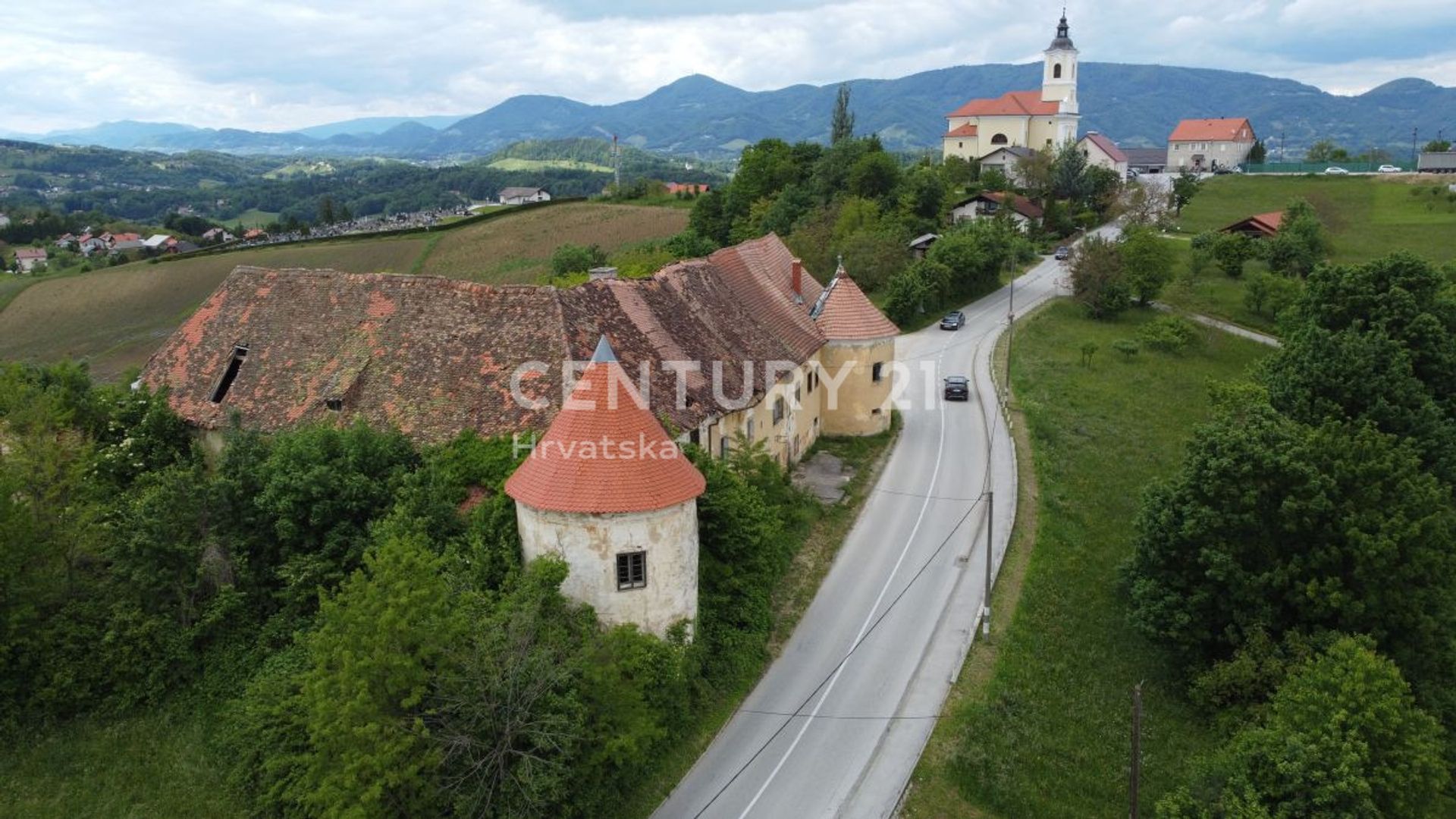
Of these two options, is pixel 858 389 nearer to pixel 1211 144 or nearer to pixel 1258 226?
pixel 1258 226

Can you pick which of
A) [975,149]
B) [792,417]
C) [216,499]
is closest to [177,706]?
[216,499]

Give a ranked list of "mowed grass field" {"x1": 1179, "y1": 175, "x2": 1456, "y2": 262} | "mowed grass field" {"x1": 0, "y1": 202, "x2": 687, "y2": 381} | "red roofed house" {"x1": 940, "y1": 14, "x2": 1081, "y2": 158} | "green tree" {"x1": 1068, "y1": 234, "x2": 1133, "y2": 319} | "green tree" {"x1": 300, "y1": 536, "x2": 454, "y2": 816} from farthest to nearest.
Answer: "red roofed house" {"x1": 940, "y1": 14, "x2": 1081, "y2": 158} → "mowed grass field" {"x1": 1179, "y1": 175, "x2": 1456, "y2": 262} → "mowed grass field" {"x1": 0, "y1": 202, "x2": 687, "y2": 381} → "green tree" {"x1": 1068, "y1": 234, "x2": 1133, "y2": 319} → "green tree" {"x1": 300, "y1": 536, "x2": 454, "y2": 816}

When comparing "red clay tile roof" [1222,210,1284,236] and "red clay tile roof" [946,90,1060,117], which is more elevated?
"red clay tile roof" [946,90,1060,117]

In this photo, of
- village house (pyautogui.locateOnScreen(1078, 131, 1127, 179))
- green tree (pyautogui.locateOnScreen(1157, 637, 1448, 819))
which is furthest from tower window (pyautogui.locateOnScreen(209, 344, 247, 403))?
village house (pyautogui.locateOnScreen(1078, 131, 1127, 179))

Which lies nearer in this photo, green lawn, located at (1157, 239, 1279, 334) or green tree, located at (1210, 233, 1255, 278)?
green lawn, located at (1157, 239, 1279, 334)

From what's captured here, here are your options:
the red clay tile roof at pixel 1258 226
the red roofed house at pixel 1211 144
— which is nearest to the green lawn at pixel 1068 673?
the red clay tile roof at pixel 1258 226

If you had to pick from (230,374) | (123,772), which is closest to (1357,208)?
(230,374)

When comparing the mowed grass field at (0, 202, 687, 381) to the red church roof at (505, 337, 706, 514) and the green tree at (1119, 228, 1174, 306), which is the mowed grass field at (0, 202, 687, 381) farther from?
the green tree at (1119, 228, 1174, 306)
